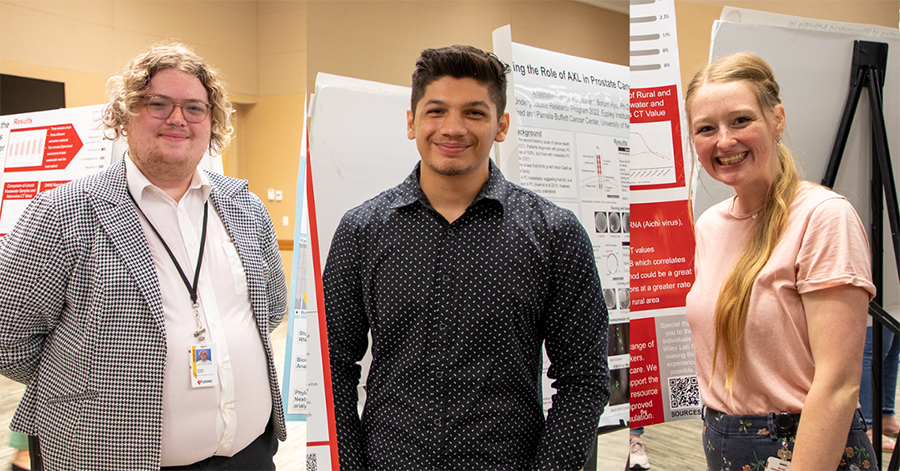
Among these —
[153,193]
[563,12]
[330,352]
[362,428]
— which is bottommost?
[362,428]

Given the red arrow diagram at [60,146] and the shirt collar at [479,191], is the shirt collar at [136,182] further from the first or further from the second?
the red arrow diagram at [60,146]

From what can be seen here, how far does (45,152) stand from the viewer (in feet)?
10.7

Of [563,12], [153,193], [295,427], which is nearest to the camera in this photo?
[563,12]

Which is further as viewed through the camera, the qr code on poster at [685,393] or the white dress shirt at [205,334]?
the white dress shirt at [205,334]

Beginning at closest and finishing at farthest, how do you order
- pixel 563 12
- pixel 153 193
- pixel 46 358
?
pixel 563 12 → pixel 46 358 → pixel 153 193

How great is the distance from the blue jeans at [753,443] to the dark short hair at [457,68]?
2.23ft

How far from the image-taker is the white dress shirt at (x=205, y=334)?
1.44 metres

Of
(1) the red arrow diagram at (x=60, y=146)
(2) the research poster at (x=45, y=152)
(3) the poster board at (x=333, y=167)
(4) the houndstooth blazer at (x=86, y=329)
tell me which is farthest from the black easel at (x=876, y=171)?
(1) the red arrow diagram at (x=60, y=146)

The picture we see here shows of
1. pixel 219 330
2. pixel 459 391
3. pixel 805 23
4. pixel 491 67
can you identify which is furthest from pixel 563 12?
pixel 219 330

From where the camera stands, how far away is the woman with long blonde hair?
3.01ft

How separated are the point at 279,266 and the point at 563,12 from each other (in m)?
1.22

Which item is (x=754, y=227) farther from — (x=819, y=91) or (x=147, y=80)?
(x=147, y=80)

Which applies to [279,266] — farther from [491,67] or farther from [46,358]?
[491,67]

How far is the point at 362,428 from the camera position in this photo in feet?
3.26
